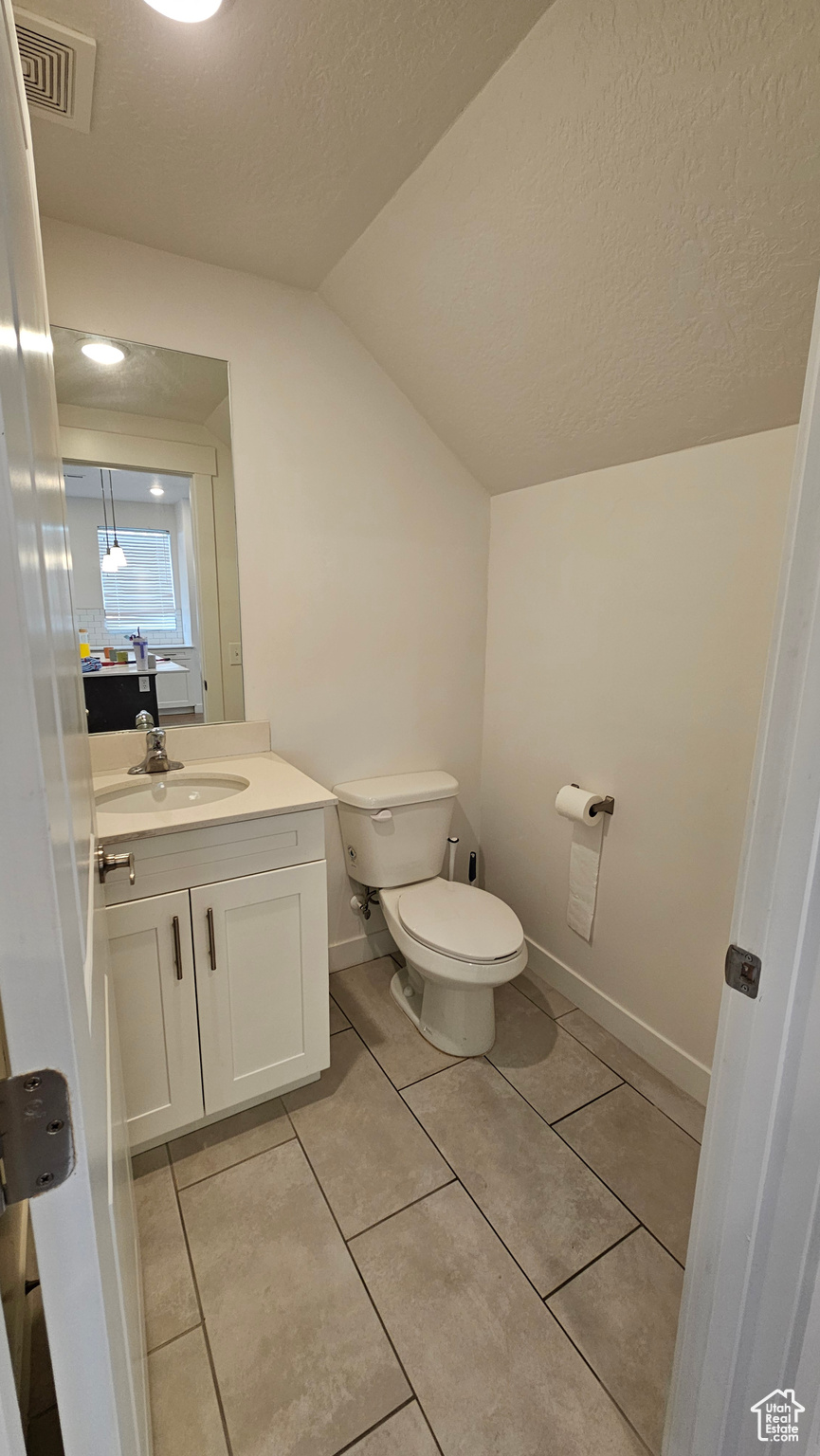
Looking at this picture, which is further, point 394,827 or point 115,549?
point 394,827

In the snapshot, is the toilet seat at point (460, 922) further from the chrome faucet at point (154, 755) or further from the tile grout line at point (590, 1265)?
the chrome faucet at point (154, 755)

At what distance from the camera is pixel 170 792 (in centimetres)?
166

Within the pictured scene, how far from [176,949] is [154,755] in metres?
0.55

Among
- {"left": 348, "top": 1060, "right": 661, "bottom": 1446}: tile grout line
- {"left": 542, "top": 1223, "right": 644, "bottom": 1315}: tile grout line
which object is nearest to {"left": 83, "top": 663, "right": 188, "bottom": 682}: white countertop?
{"left": 348, "top": 1060, "right": 661, "bottom": 1446}: tile grout line

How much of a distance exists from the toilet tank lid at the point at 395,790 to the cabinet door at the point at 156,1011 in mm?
708

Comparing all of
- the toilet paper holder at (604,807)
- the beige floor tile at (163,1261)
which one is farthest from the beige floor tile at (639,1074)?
the beige floor tile at (163,1261)

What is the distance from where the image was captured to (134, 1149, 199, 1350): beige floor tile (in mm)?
1128

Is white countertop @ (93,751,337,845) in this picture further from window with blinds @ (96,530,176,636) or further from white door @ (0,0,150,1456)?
white door @ (0,0,150,1456)

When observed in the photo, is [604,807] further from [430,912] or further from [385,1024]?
[385,1024]

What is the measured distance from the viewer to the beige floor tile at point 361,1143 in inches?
53.5

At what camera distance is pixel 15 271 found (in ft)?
1.40

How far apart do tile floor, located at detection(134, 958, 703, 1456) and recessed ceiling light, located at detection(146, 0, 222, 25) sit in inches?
88.6

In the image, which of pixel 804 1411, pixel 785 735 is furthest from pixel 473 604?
pixel 804 1411

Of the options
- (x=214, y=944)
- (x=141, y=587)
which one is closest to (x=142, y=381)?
(x=141, y=587)
